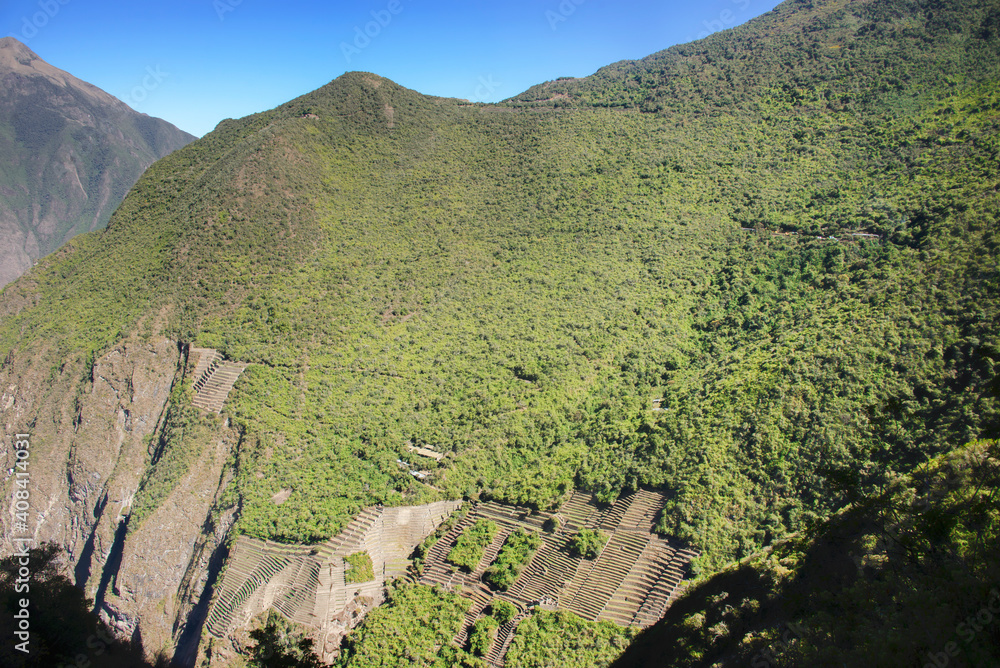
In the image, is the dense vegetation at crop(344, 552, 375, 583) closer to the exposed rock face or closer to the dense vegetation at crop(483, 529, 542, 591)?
the dense vegetation at crop(483, 529, 542, 591)

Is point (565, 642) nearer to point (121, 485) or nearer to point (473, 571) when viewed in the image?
point (473, 571)

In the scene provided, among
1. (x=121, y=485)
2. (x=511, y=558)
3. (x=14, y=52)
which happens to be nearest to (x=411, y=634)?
(x=511, y=558)

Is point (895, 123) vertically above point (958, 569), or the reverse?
point (895, 123)

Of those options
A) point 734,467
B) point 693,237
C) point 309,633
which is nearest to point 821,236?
point 693,237

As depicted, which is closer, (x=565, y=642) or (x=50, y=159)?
(x=565, y=642)

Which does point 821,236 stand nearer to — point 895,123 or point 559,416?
point 895,123

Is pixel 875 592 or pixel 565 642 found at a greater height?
pixel 875 592

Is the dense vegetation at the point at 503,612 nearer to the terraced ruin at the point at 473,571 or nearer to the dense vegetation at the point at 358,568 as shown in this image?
the terraced ruin at the point at 473,571

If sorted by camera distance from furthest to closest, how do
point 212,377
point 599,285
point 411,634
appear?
point 599,285 → point 212,377 → point 411,634
